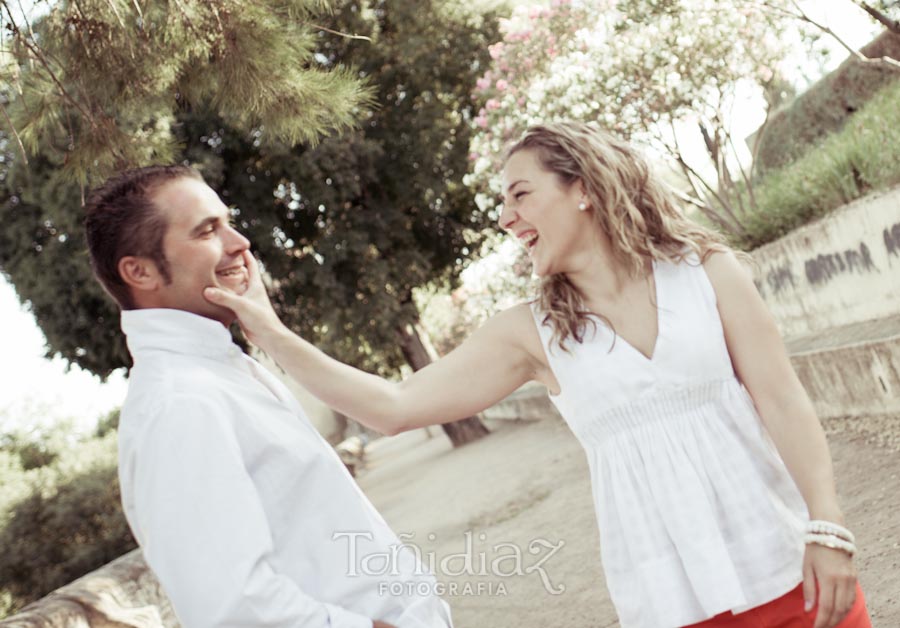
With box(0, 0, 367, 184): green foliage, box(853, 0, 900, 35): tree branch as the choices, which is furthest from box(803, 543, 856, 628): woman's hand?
box(853, 0, 900, 35): tree branch

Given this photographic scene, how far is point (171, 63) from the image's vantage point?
4.88m

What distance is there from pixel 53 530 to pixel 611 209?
12464 millimetres

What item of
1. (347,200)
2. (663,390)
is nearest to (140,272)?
(663,390)

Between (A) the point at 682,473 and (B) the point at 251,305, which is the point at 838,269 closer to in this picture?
(A) the point at 682,473

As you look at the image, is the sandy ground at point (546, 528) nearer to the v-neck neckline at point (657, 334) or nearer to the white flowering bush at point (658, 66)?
the v-neck neckline at point (657, 334)

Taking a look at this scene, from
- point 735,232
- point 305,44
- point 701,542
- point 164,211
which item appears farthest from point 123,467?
point 735,232

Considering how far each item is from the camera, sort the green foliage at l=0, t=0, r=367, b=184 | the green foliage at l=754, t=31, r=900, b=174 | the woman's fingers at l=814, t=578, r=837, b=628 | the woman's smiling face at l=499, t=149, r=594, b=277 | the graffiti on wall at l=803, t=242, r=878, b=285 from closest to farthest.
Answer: the woman's fingers at l=814, t=578, r=837, b=628 < the woman's smiling face at l=499, t=149, r=594, b=277 < the green foliage at l=0, t=0, r=367, b=184 < the graffiti on wall at l=803, t=242, r=878, b=285 < the green foliage at l=754, t=31, r=900, b=174

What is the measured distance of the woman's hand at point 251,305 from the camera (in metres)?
2.29

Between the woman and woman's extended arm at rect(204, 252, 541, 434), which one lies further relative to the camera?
woman's extended arm at rect(204, 252, 541, 434)

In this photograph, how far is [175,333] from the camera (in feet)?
7.18

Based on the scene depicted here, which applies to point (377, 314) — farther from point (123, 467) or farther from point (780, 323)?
point (123, 467)

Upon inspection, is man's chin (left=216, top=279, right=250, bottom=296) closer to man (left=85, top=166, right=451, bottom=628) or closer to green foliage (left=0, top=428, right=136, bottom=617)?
man (left=85, top=166, right=451, bottom=628)

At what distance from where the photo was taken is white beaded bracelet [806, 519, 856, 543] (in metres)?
2.12

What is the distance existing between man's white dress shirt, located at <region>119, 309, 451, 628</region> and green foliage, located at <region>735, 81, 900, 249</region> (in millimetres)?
7010
